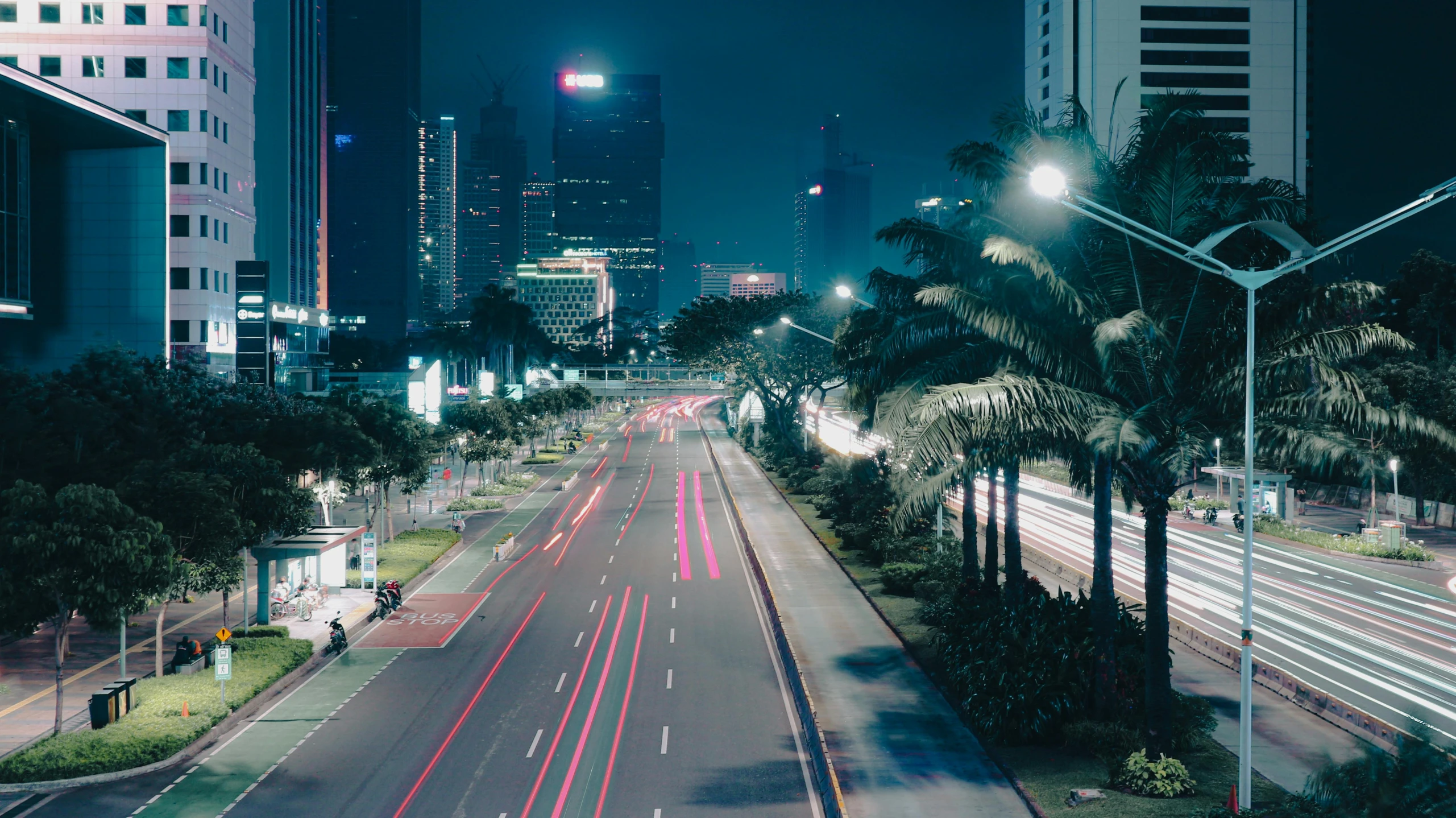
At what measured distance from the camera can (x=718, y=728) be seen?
23.4 m

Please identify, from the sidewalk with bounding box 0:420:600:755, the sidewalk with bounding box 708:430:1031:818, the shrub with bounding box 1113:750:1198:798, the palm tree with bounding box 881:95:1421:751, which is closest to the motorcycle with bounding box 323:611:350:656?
the sidewalk with bounding box 0:420:600:755

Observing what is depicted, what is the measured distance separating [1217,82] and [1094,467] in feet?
359

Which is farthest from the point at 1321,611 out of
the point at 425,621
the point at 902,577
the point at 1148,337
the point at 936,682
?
the point at 425,621

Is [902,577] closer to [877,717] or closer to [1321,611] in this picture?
[877,717]

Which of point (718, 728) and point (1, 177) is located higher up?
point (1, 177)

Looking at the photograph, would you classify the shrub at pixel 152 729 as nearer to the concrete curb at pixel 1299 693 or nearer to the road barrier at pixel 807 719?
the road barrier at pixel 807 719

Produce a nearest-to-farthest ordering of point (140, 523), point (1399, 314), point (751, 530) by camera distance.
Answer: point (140, 523)
point (751, 530)
point (1399, 314)

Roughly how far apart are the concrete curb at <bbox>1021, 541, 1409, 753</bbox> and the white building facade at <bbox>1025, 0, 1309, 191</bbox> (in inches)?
3605

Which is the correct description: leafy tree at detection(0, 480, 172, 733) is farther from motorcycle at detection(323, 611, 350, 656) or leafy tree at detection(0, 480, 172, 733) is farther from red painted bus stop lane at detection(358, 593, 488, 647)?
red painted bus stop lane at detection(358, 593, 488, 647)

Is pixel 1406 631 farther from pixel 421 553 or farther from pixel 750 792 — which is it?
pixel 421 553

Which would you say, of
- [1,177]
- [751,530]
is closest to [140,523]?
[751,530]

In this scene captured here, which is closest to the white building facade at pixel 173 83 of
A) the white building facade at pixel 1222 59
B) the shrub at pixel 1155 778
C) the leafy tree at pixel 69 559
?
the leafy tree at pixel 69 559

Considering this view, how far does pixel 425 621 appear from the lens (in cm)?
3506

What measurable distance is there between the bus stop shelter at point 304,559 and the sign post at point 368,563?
458mm
